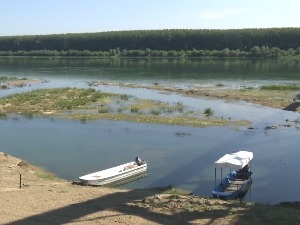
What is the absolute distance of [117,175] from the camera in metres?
24.1

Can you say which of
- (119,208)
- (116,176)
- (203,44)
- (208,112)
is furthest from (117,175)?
(203,44)

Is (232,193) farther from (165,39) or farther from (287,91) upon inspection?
(165,39)

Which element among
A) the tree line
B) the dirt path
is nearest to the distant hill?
the tree line

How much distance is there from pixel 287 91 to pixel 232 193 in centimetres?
4193

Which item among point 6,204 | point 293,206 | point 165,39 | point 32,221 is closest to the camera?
point 32,221

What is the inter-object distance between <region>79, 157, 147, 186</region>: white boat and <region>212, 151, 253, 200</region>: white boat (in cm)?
443

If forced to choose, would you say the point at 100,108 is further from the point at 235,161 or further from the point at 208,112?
the point at 235,161

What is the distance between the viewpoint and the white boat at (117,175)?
22811mm

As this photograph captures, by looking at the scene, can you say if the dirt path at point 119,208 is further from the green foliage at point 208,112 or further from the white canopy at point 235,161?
the green foliage at point 208,112

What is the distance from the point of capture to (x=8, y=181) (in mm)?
22359

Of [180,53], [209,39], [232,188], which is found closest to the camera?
[232,188]

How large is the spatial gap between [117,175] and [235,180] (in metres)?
5.75

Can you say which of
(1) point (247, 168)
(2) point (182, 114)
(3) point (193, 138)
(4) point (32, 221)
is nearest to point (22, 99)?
(2) point (182, 114)

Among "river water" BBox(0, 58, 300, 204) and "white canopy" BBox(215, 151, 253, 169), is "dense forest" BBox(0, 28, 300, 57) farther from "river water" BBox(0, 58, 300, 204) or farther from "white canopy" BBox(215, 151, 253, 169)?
"white canopy" BBox(215, 151, 253, 169)
